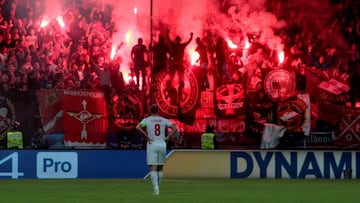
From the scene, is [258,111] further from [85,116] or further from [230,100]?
[85,116]

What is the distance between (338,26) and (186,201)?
16621mm

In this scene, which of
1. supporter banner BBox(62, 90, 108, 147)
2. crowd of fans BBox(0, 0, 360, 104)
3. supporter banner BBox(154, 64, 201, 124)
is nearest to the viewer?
crowd of fans BBox(0, 0, 360, 104)

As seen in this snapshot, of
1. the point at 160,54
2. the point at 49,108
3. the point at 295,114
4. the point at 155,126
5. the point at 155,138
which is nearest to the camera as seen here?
the point at 155,126

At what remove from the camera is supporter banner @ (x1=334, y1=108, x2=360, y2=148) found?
3097 centimetres

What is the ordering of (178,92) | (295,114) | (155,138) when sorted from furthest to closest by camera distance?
(295,114), (178,92), (155,138)

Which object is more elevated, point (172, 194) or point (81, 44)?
point (81, 44)

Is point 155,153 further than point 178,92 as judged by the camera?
No

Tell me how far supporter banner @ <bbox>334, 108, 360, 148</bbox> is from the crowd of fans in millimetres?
1079

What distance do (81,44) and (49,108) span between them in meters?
2.30

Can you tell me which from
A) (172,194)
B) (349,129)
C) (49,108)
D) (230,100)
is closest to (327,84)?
(349,129)

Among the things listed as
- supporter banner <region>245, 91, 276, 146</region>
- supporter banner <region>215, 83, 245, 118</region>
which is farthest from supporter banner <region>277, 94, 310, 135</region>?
supporter banner <region>215, 83, 245, 118</region>

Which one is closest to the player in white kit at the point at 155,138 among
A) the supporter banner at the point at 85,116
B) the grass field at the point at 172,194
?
the grass field at the point at 172,194

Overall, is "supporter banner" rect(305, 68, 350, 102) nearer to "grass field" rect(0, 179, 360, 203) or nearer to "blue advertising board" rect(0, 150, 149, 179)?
"blue advertising board" rect(0, 150, 149, 179)

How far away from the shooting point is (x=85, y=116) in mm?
30469
